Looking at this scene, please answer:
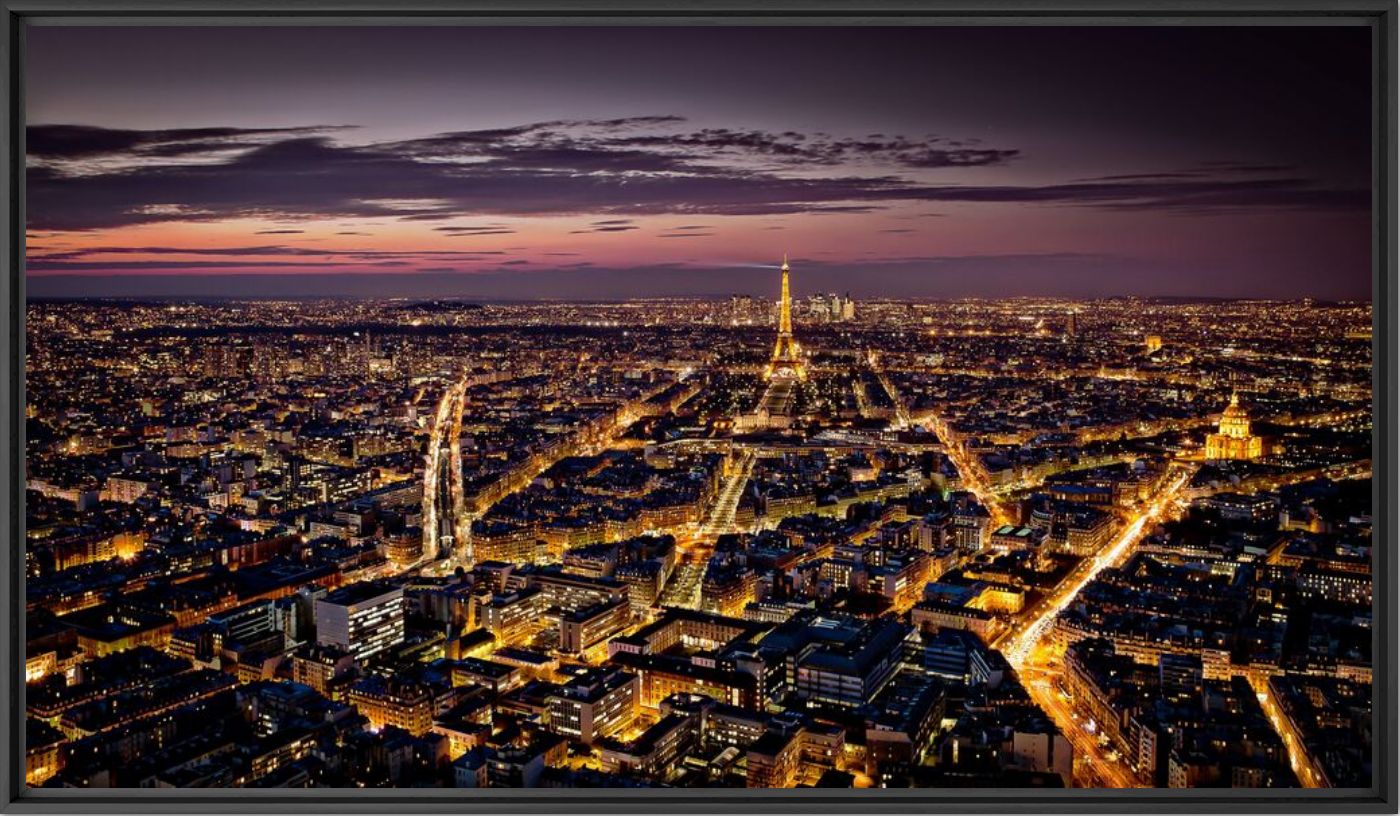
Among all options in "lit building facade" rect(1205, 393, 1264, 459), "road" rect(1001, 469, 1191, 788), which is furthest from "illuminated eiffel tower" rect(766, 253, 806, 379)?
"lit building facade" rect(1205, 393, 1264, 459)

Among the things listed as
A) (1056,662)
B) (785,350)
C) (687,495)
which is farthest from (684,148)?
(785,350)

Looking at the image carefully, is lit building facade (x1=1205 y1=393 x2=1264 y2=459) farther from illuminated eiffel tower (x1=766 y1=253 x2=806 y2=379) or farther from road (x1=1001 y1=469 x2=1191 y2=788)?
illuminated eiffel tower (x1=766 y1=253 x2=806 y2=379)

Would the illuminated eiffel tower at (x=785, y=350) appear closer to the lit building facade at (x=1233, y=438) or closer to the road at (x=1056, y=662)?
the road at (x=1056, y=662)

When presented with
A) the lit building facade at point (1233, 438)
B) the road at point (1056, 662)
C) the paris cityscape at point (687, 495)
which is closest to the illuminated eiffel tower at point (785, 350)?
the paris cityscape at point (687, 495)

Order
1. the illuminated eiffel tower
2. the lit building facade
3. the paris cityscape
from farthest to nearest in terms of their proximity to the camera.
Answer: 1. the lit building facade
2. the illuminated eiffel tower
3. the paris cityscape
